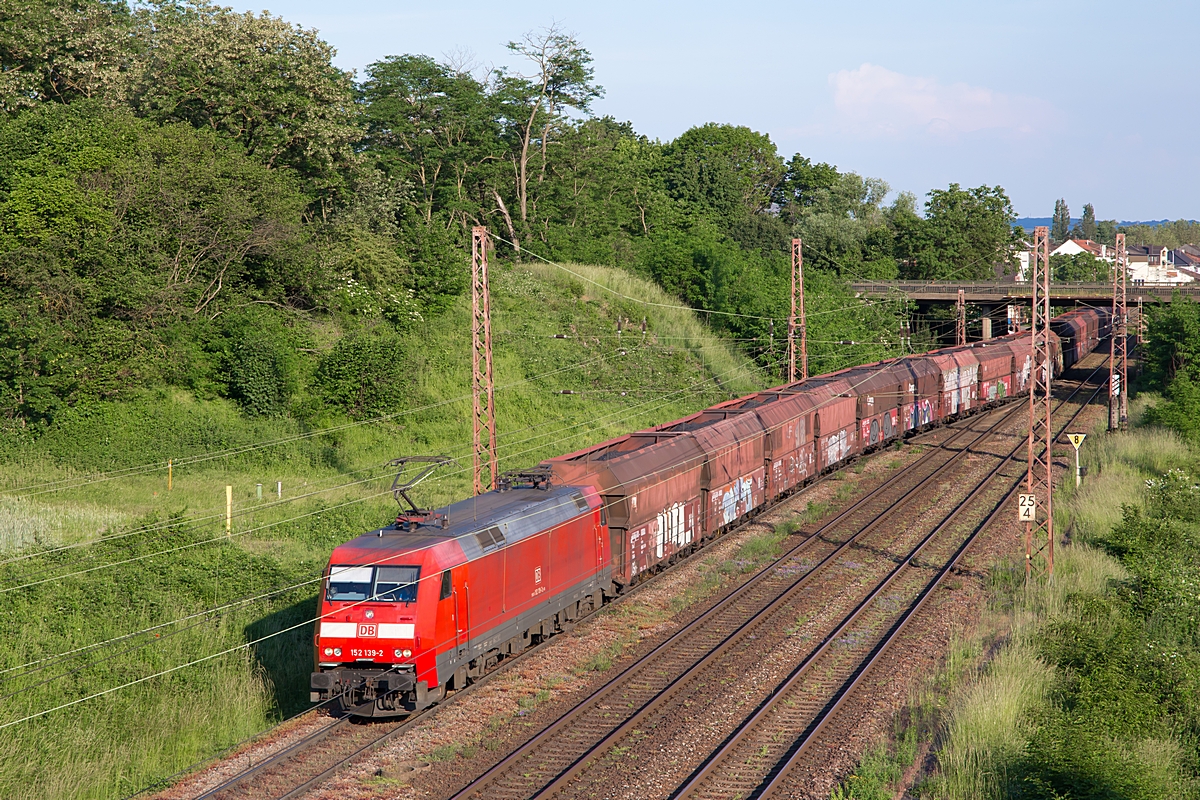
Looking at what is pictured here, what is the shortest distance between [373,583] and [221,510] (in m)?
16.7

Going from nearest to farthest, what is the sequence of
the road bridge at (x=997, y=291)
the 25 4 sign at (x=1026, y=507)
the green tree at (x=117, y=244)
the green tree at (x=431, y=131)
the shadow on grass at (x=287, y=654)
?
the shadow on grass at (x=287, y=654)
the 25 4 sign at (x=1026, y=507)
the green tree at (x=117, y=244)
the green tree at (x=431, y=131)
the road bridge at (x=997, y=291)

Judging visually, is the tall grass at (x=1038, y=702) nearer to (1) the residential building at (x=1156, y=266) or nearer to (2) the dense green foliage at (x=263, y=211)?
(2) the dense green foliage at (x=263, y=211)

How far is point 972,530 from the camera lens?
31672 millimetres

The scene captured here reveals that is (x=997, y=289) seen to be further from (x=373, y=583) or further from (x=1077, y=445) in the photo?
(x=373, y=583)

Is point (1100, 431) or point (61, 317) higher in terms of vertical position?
point (61, 317)

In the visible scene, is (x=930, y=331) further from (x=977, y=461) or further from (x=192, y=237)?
(x=192, y=237)

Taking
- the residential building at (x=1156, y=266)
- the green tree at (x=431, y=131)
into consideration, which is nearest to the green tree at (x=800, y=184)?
the green tree at (x=431, y=131)

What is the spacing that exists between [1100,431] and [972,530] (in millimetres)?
19682

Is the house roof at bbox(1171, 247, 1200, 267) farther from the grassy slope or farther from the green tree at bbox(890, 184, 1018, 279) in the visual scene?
the grassy slope

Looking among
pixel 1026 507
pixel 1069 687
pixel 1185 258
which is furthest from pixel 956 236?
pixel 1185 258

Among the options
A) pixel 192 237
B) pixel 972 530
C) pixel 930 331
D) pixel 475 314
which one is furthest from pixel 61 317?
pixel 930 331

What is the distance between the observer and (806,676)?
65.6 feet

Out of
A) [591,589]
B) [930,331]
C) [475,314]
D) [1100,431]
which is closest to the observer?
[591,589]

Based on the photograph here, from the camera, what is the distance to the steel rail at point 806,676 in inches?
598
